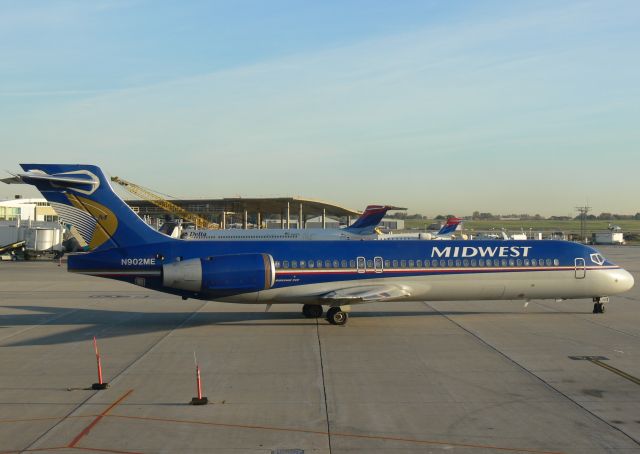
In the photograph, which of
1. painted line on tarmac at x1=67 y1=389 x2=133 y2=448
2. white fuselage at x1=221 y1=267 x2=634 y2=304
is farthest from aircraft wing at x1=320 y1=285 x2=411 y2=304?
painted line on tarmac at x1=67 y1=389 x2=133 y2=448

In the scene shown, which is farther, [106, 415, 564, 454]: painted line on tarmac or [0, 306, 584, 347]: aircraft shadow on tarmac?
[0, 306, 584, 347]: aircraft shadow on tarmac

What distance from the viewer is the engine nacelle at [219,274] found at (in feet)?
62.7

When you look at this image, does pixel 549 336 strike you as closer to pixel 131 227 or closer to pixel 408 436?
pixel 408 436

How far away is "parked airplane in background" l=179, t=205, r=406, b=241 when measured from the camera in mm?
52031

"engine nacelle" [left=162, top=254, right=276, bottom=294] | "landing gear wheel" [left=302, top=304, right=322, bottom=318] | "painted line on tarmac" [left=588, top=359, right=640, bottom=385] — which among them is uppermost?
"engine nacelle" [left=162, top=254, right=276, bottom=294]

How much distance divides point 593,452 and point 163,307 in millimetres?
19242

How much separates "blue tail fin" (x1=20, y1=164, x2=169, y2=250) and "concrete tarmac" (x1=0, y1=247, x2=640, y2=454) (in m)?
3.06

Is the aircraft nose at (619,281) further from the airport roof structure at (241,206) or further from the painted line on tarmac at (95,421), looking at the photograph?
the airport roof structure at (241,206)

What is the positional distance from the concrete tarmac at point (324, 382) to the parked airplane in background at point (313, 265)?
44.0 inches

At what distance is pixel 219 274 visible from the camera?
19125mm

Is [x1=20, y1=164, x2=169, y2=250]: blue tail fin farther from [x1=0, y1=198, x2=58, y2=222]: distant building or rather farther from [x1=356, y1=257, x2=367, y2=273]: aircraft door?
[x1=0, y1=198, x2=58, y2=222]: distant building

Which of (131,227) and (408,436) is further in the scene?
(131,227)

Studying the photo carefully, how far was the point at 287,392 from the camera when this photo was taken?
40.3ft

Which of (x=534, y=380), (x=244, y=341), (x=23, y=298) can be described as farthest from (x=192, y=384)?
(x=23, y=298)
